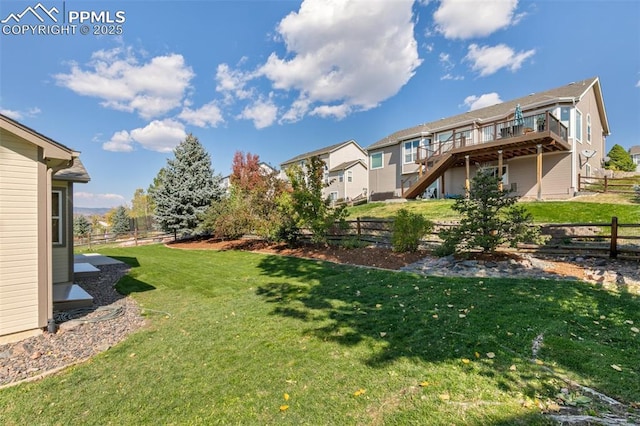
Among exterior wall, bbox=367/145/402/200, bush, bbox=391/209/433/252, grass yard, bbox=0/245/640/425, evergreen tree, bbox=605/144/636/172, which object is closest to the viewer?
grass yard, bbox=0/245/640/425

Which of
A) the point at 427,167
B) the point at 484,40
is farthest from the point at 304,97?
the point at 484,40

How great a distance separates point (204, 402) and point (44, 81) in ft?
51.7

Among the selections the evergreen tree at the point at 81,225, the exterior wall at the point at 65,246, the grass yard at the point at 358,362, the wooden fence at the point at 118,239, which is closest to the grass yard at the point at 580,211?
the grass yard at the point at 358,362

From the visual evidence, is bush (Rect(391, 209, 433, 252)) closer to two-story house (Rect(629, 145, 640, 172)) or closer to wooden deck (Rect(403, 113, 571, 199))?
wooden deck (Rect(403, 113, 571, 199))

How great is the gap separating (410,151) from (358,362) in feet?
74.1

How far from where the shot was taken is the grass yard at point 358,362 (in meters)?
2.62

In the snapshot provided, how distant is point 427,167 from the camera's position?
20969mm

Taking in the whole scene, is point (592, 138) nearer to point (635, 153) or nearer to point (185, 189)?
point (185, 189)

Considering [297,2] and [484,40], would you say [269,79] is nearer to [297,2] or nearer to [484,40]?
[297,2]

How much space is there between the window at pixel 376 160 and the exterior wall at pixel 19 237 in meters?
24.4

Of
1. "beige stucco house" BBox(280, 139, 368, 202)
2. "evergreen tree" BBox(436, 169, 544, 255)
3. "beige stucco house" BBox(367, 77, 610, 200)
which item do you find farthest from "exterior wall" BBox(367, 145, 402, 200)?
"evergreen tree" BBox(436, 169, 544, 255)

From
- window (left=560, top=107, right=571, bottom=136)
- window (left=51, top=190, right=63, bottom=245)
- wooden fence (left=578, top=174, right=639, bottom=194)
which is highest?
window (left=560, top=107, right=571, bottom=136)

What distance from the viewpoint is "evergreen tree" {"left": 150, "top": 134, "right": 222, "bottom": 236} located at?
18703mm

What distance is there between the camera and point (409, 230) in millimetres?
9984
